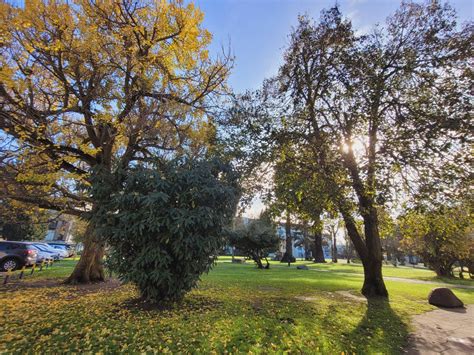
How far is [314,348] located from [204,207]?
143 inches

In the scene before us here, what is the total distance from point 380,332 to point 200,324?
385 centimetres

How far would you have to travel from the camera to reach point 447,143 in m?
6.95

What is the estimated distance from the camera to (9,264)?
14.6 metres

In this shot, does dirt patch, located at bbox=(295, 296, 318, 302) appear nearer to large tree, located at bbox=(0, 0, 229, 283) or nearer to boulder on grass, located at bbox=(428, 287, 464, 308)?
boulder on grass, located at bbox=(428, 287, 464, 308)

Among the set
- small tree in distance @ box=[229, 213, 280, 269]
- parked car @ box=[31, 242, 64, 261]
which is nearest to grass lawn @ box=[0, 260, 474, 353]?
small tree in distance @ box=[229, 213, 280, 269]

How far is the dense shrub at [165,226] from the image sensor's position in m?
6.20

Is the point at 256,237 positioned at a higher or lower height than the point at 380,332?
higher

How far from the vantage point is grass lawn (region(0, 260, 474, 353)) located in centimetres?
437

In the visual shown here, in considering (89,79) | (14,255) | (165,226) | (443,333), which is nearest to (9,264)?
(14,255)

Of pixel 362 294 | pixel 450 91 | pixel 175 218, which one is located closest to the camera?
pixel 175 218

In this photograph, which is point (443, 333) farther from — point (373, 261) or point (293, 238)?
point (293, 238)

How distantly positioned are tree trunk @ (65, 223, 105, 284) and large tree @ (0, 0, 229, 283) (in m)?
0.08

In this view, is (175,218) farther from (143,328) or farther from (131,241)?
(143,328)

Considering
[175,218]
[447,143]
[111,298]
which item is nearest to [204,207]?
[175,218]
